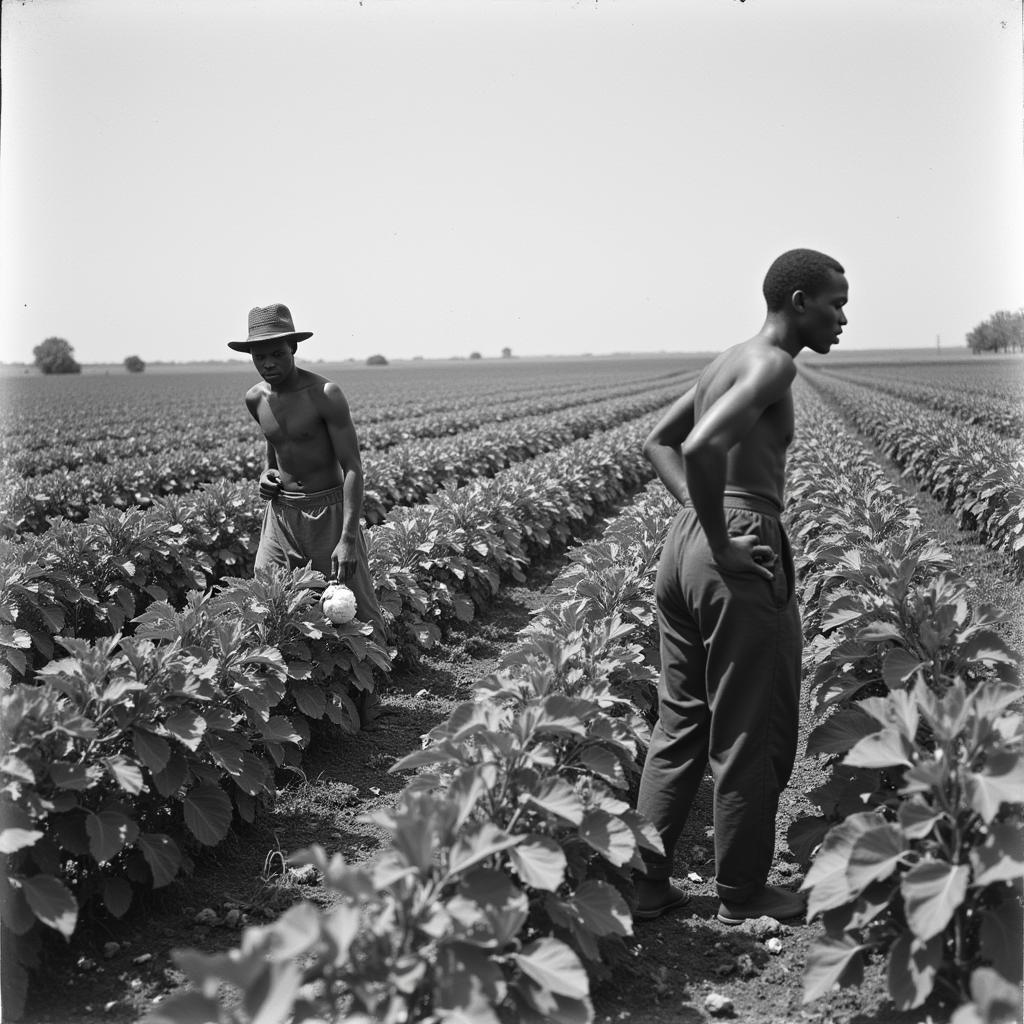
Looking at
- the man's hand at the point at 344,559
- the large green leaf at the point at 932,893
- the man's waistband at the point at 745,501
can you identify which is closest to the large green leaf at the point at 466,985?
the large green leaf at the point at 932,893

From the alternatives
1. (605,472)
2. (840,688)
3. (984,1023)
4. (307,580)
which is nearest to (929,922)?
(984,1023)

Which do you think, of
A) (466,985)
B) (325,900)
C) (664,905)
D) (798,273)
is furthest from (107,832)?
(798,273)

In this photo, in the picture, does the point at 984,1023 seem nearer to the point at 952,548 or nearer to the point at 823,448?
the point at 952,548

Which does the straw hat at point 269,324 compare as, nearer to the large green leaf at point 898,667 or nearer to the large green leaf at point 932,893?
the large green leaf at point 898,667

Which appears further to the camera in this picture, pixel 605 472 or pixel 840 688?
pixel 605 472

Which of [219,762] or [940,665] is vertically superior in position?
[940,665]

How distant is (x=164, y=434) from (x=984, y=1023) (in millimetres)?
22453

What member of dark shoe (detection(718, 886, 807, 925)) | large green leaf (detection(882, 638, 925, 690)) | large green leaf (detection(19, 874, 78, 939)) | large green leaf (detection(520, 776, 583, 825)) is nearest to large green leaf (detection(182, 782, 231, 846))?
large green leaf (detection(19, 874, 78, 939))

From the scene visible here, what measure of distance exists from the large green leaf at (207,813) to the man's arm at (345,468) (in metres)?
1.52

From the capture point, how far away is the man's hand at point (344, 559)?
4629 millimetres

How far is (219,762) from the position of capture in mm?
3342

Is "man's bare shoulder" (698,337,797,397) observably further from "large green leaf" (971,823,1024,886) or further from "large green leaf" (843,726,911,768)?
"large green leaf" (971,823,1024,886)

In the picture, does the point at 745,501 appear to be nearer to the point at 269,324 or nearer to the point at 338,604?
the point at 338,604

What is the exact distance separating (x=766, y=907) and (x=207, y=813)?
77.3 inches
